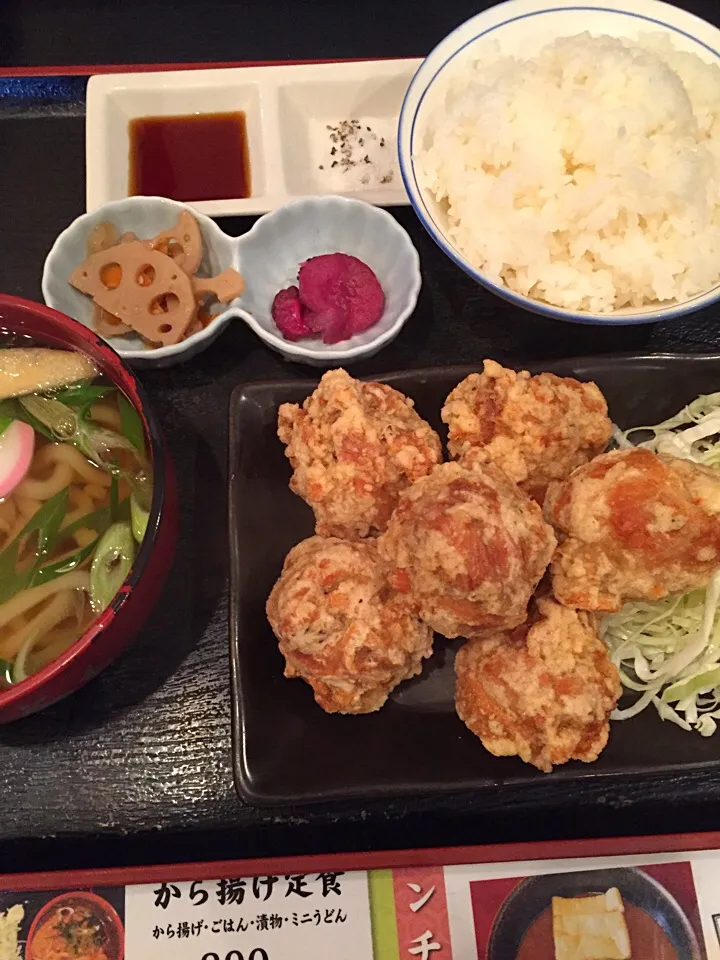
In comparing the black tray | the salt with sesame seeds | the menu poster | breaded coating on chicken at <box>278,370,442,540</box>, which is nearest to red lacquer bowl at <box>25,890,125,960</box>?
the menu poster

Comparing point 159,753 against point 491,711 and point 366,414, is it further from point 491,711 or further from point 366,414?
point 366,414

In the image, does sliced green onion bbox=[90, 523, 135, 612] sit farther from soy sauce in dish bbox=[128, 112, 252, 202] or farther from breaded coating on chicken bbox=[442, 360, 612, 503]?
soy sauce in dish bbox=[128, 112, 252, 202]

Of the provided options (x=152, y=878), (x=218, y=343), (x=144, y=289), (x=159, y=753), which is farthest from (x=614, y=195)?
(x=152, y=878)

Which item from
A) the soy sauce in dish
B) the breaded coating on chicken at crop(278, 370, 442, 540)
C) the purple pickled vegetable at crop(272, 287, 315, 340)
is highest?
the soy sauce in dish

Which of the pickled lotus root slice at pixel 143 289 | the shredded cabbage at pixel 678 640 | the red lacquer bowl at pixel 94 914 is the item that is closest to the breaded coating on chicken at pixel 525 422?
the shredded cabbage at pixel 678 640

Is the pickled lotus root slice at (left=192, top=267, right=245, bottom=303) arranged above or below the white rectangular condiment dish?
below

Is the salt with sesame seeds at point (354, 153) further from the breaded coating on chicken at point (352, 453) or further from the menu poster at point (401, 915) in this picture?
the menu poster at point (401, 915)
